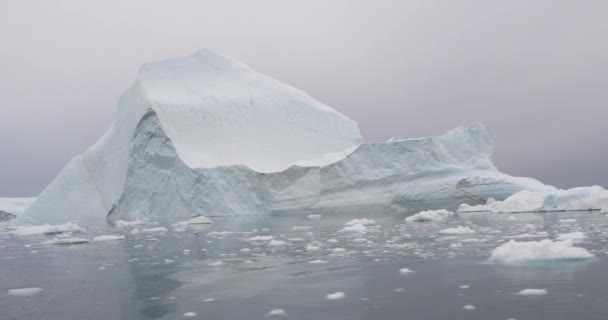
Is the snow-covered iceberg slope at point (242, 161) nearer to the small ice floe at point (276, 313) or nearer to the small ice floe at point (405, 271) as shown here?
the small ice floe at point (405, 271)

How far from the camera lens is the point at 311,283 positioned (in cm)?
534

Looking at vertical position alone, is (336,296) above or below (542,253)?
below

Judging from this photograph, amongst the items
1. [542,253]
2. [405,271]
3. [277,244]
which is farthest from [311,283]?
[277,244]

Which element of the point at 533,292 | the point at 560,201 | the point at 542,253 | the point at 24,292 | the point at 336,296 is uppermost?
the point at 560,201

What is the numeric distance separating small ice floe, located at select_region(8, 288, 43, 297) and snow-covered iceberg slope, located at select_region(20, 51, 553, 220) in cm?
1719

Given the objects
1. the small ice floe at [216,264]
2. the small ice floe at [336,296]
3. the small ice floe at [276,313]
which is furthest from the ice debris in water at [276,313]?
the small ice floe at [216,264]

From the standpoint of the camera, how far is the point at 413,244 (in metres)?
8.48

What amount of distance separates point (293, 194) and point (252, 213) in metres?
2.06

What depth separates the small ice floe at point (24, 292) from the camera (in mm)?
5289

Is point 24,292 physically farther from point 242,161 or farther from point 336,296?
point 242,161

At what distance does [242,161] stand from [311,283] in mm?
21298

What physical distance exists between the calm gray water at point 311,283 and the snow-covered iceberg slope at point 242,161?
1282cm

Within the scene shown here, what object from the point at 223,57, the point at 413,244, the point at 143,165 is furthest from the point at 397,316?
the point at 223,57

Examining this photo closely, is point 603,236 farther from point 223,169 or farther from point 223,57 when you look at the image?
point 223,57
